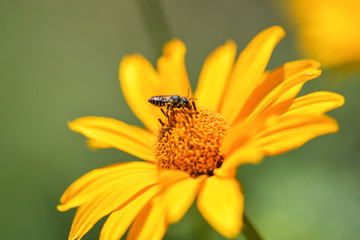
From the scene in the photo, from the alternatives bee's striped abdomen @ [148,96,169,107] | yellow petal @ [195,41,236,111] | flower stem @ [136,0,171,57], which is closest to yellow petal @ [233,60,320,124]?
yellow petal @ [195,41,236,111]

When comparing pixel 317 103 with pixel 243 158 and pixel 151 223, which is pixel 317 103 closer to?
pixel 243 158

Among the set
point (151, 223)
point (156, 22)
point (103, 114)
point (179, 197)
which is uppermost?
point (156, 22)

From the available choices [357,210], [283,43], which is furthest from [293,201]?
[283,43]

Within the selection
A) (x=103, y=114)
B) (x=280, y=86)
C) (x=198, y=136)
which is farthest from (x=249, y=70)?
(x=103, y=114)

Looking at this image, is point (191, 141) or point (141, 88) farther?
point (141, 88)

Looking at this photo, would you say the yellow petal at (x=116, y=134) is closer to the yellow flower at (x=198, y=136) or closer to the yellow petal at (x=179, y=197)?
the yellow flower at (x=198, y=136)

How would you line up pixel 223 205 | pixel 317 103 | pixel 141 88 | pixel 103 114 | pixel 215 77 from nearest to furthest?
1. pixel 223 205
2. pixel 317 103
3. pixel 215 77
4. pixel 141 88
5. pixel 103 114

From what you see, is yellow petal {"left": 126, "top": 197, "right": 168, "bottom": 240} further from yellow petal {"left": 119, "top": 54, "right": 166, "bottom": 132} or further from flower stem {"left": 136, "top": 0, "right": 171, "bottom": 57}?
flower stem {"left": 136, "top": 0, "right": 171, "bottom": 57}

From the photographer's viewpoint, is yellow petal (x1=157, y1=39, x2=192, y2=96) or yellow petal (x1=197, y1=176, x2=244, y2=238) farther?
yellow petal (x1=157, y1=39, x2=192, y2=96)
